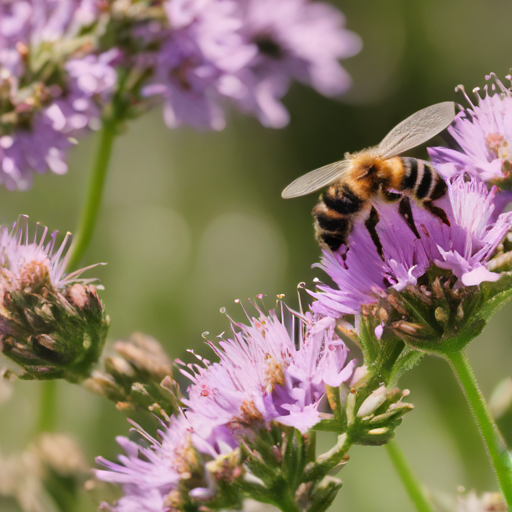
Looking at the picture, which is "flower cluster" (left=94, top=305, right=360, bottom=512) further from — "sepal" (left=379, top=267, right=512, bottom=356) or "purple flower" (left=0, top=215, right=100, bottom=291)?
"purple flower" (left=0, top=215, right=100, bottom=291)

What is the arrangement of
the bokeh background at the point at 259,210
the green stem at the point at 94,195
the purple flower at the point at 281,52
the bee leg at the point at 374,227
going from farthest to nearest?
the bokeh background at the point at 259,210 → the purple flower at the point at 281,52 → the green stem at the point at 94,195 → the bee leg at the point at 374,227

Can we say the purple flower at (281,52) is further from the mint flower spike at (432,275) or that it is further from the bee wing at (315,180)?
the mint flower spike at (432,275)

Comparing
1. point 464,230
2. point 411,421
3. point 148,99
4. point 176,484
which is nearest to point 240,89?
point 148,99

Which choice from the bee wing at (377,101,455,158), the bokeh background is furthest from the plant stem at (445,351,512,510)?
the bokeh background

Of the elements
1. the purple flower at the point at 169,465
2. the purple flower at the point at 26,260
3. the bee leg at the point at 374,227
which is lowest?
the purple flower at the point at 169,465

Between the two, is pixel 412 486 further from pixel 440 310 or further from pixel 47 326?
pixel 47 326

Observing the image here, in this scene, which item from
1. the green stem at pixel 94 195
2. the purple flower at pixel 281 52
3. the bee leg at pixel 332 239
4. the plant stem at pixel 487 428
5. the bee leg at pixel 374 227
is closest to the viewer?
the plant stem at pixel 487 428

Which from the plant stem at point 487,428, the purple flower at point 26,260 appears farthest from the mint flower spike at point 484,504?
the purple flower at point 26,260

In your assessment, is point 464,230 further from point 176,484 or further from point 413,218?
point 176,484
